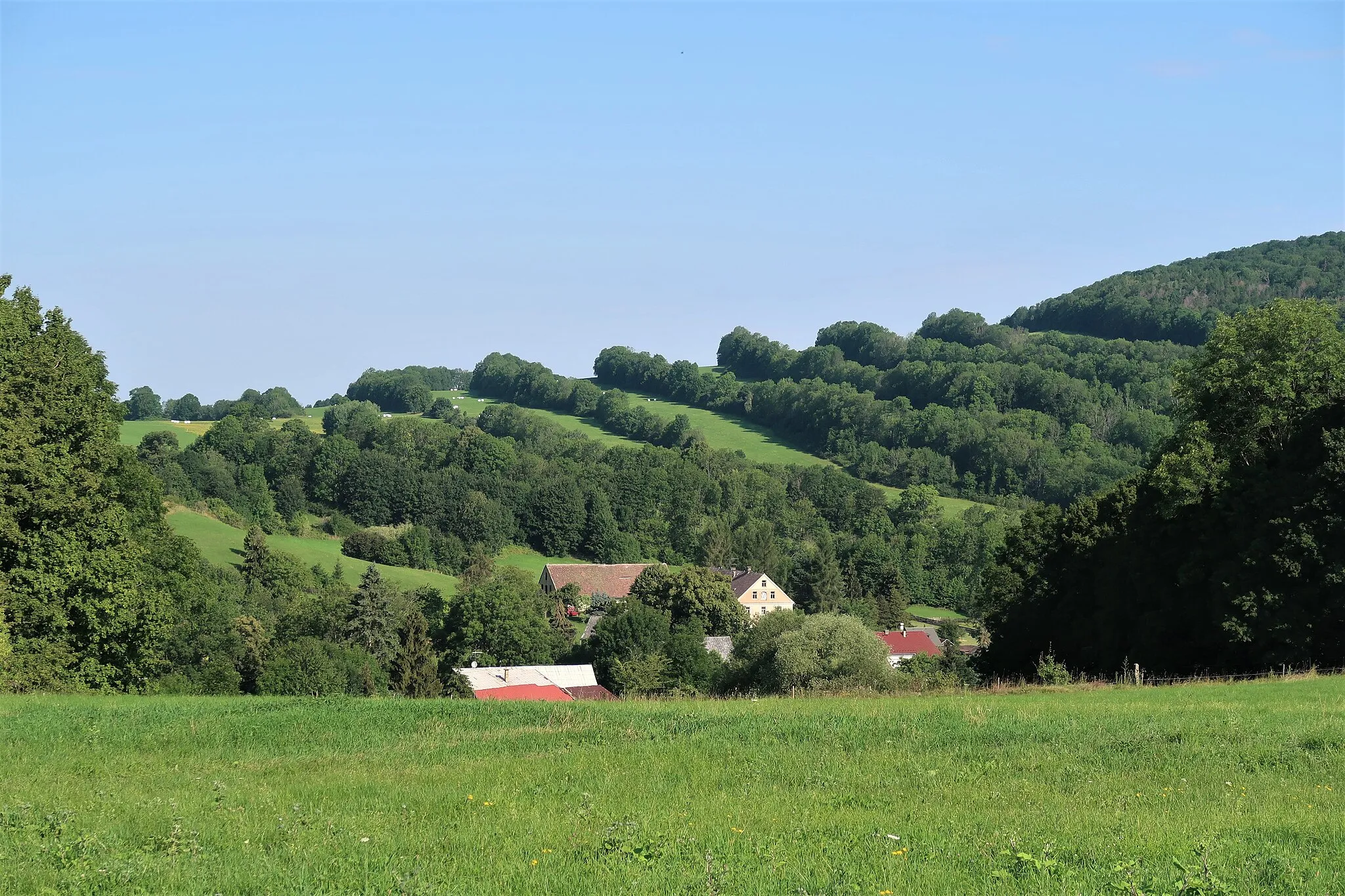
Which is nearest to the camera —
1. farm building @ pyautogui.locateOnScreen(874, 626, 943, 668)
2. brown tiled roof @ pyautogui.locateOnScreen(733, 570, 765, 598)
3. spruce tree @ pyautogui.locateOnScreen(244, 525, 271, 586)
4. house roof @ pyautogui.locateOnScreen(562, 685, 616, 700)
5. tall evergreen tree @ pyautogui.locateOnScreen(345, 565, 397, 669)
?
house roof @ pyautogui.locateOnScreen(562, 685, 616, 700)

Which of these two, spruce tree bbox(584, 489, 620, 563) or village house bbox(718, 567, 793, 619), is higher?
spruce tree bbox(584, 489, 620, 563)

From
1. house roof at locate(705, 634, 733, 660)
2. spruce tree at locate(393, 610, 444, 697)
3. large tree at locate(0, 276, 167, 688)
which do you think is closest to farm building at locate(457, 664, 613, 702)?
spruce tree at locate(393, 610, 444, 697)

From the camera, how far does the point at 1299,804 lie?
1338 centimetres

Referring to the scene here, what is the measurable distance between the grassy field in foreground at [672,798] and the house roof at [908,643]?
75.7 metres

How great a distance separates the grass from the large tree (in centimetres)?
7488

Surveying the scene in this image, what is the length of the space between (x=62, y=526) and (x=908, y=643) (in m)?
79.5

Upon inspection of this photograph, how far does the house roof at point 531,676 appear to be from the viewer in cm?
6253

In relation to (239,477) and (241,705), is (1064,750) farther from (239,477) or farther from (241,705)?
(239,477)

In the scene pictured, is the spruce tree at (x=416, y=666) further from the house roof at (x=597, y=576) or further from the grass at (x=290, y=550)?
the house roof at (x=597, y=576)

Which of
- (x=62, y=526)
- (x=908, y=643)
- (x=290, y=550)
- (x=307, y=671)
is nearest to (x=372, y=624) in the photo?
(x=307, y=671)

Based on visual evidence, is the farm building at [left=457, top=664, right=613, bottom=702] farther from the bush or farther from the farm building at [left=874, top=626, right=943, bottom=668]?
the farm building at [left=874, top=626, right=943, bottom=668]

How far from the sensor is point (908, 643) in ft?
334

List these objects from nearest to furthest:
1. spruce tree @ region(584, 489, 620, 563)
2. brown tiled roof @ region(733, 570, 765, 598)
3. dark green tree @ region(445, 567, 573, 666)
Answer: dark green tree @ region(445, 567, 573, 666), brown tiled roof @ region(733, 570, 765, 598), spruce tree @ region(584, 489, 620, 563)

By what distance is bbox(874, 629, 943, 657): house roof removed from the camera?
97438mm
